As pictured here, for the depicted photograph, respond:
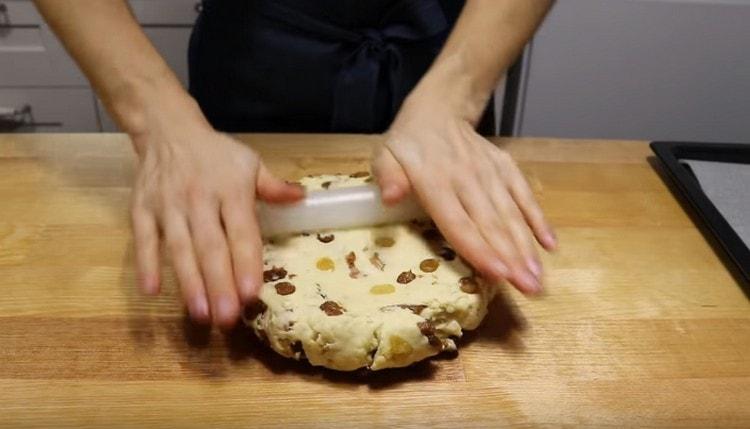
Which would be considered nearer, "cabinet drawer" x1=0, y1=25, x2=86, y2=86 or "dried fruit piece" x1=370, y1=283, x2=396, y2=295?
"dried fruit piece" x1=370, y1=283, x2=396, y2=295

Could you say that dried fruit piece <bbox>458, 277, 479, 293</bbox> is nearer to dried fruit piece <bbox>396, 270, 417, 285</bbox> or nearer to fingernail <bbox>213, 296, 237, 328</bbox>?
dried fruit piece <bbox>396, 270, 417, 285</bbox>

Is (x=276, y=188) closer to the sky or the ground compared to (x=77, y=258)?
closer to the sky

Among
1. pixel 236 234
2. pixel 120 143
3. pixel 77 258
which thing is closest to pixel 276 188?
pixel 236 234

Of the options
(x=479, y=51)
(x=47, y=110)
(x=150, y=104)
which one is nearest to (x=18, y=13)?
(x=47, y=110)

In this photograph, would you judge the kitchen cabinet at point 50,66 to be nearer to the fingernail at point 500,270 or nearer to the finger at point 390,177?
the finger at point 390,177

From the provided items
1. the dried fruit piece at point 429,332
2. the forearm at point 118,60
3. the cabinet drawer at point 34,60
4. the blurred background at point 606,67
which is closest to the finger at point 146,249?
the forearm at point 118,60

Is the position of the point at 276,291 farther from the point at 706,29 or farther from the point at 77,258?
the point at 706,29

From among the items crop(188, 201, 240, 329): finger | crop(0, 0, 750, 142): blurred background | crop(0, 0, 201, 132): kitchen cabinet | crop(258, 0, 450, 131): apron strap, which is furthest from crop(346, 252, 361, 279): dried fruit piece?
crop(0, 0, 201, 132): kitchen cabinet
